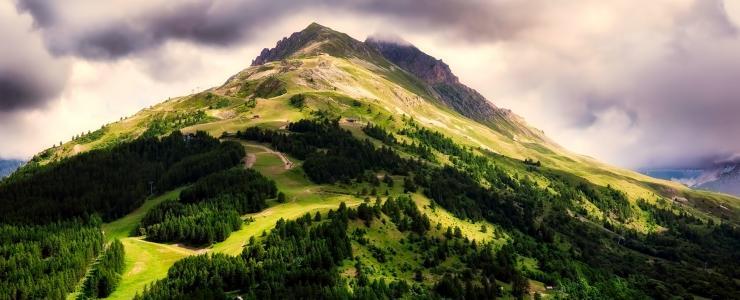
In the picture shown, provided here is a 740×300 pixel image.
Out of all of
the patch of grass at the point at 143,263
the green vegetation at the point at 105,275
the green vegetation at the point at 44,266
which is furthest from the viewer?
the patch of grass at the point at 143,263

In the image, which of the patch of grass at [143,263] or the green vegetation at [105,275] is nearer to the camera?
the green vegetation at [105,275]

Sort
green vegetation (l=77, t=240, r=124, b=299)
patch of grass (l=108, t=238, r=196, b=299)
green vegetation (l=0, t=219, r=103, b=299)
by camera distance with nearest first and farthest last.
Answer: green vegetation (l=0, t=219, r=103, b=299), green vegetation (l=77, t=240, r=124, b=299), patch of grass (l=108, t=238, r=196, b=299)

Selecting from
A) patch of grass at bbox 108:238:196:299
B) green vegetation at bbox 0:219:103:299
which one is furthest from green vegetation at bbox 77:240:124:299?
green vegetation at bbox 0:219:103:299

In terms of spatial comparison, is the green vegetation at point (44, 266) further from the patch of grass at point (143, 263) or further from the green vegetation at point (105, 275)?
the patch of grass at point (143, 263)

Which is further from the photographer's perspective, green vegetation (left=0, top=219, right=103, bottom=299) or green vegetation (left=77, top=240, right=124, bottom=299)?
green vegetation (left=77, top=240, right=124, bottom=299)

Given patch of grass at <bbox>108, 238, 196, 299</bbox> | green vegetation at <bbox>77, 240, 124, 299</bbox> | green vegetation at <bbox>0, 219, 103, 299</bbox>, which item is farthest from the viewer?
patch of grass at <bbox>108, 238, 196, 299</bbox>

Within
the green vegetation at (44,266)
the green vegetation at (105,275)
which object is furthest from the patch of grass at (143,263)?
the green vegetation at (44,266)

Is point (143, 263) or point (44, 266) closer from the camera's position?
point (143, 263)

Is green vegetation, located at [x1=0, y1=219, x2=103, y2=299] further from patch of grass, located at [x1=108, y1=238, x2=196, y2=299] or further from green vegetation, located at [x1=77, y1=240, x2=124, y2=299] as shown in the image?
patch of grass, located at [x1=108, y1=238, x2=196, y2=299]

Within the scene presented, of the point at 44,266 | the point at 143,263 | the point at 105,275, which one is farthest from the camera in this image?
the point at 44,266

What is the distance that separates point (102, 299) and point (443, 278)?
334ft

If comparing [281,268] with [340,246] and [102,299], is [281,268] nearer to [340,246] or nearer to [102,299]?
[340,246]

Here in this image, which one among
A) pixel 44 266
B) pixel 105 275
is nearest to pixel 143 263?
pixel 105 275

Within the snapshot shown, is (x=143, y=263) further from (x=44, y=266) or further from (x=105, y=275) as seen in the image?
(x=44, y=266)
